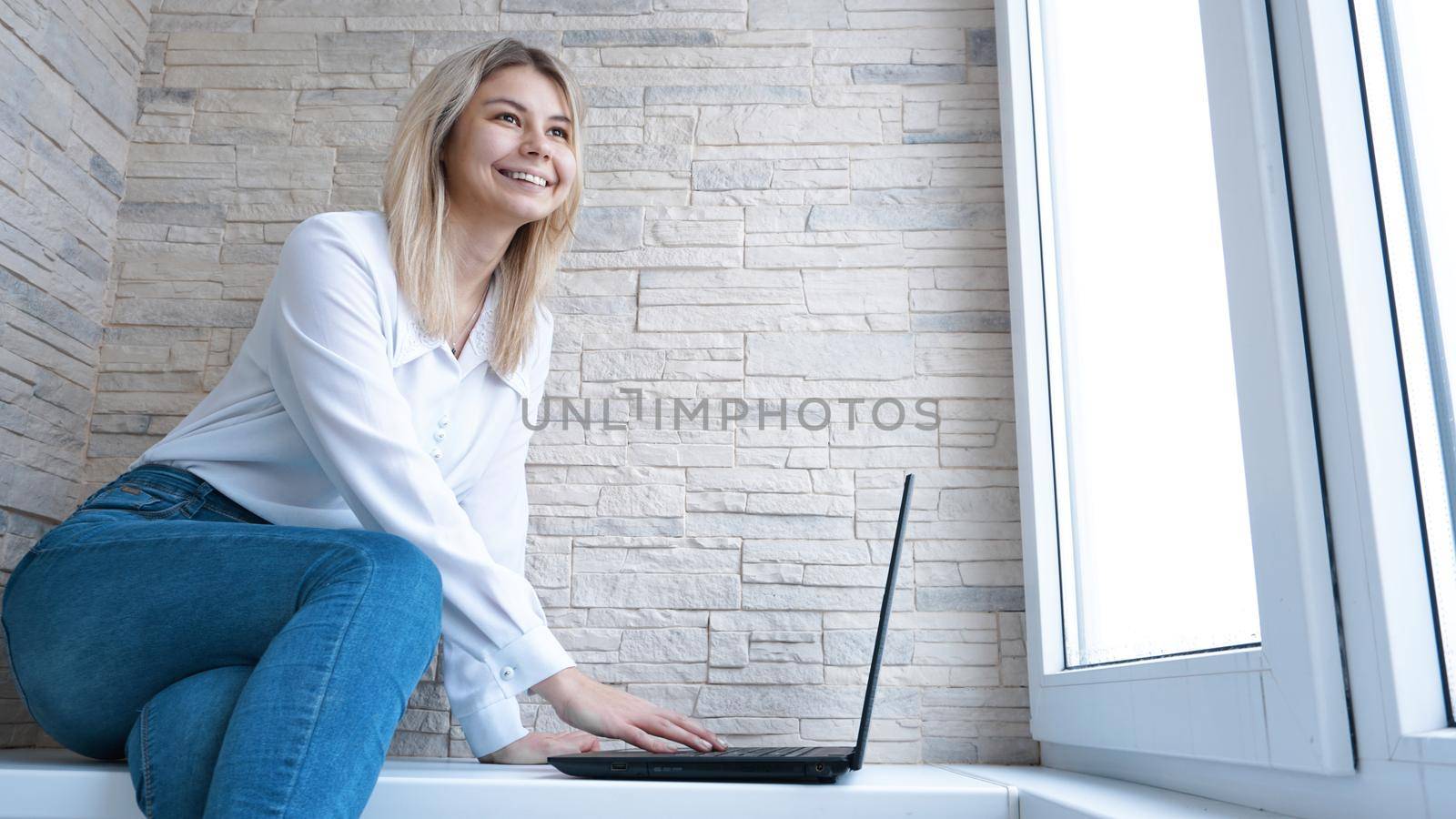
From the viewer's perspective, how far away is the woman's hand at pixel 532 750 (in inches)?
45.0

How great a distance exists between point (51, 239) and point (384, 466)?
0.72 metres

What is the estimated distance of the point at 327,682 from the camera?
78 cm

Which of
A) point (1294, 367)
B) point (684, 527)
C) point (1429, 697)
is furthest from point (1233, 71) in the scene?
point (684, 527)

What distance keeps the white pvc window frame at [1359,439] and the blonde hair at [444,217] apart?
861mm

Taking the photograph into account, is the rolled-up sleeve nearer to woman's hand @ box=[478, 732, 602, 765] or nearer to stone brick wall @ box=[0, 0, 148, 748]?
woman's hand @ box=[478, 732, 602, 765]

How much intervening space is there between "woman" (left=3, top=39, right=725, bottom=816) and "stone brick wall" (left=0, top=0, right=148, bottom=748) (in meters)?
0.33

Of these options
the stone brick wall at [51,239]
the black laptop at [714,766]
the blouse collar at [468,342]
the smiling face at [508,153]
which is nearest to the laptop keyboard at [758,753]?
the black laptop at [714,766]

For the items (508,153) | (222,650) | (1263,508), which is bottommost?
(222,650)

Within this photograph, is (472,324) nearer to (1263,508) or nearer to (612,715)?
(612,715)

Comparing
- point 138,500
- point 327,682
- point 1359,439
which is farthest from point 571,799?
point 1359,439

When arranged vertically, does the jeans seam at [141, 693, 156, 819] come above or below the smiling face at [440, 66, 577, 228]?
below

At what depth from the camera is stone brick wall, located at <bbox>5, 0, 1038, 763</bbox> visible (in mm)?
1347

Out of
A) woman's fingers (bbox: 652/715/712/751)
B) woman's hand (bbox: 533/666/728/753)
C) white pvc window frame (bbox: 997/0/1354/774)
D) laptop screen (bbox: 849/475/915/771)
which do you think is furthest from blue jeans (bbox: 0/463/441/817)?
white pvc window frame (bbox: 997/0/1354/774)
